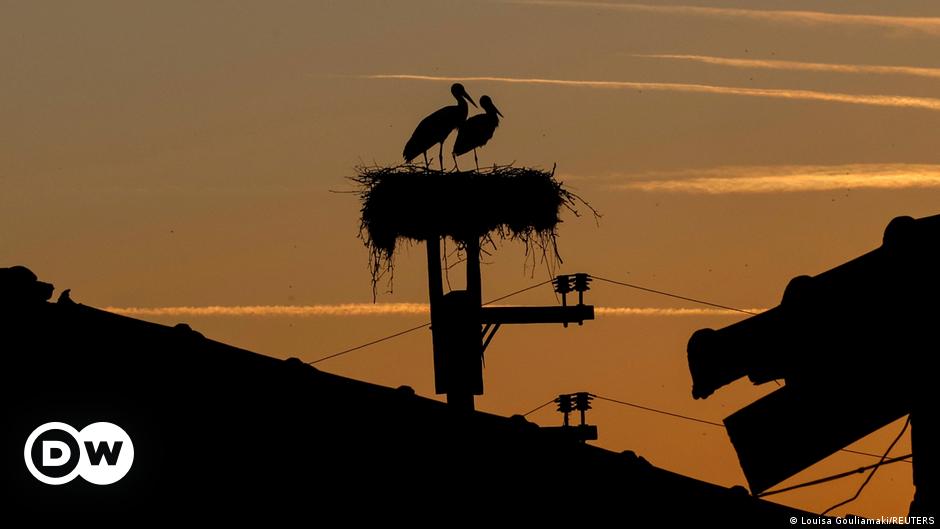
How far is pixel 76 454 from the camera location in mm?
5695

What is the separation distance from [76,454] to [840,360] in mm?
3197

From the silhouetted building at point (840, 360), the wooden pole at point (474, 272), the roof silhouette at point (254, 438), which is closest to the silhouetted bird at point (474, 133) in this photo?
the wooden pole at point (474, 272)

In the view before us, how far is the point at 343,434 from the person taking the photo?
20.7 feet

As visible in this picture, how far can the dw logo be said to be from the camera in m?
5.66

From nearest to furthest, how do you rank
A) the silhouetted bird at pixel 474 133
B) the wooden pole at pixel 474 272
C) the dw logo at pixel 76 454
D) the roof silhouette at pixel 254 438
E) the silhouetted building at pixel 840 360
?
the silhouetted building at pixel 840 360 → the dw logo at pixel 76 454 → the roof silhouette at pixel 254 438 → the wooden pole at pixel 474 272 → the silhouetted bird at pixel 474 133

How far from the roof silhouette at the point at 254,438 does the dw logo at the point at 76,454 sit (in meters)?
0.04

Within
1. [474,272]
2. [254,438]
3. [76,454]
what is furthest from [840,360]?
[474,272]

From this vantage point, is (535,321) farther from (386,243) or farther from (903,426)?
(903,426)

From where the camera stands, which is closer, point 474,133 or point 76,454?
point 76,454

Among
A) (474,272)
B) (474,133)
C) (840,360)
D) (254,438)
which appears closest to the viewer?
(840,360)

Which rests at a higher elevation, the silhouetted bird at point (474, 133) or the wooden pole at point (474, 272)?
the silhouetted bird at point (474, 133)

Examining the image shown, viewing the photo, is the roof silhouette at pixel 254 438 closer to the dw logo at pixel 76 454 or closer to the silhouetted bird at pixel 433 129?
the dw logo at pixel 76 454

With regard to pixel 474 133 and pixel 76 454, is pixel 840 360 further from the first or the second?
pixel 474 133

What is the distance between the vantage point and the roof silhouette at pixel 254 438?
591cm
